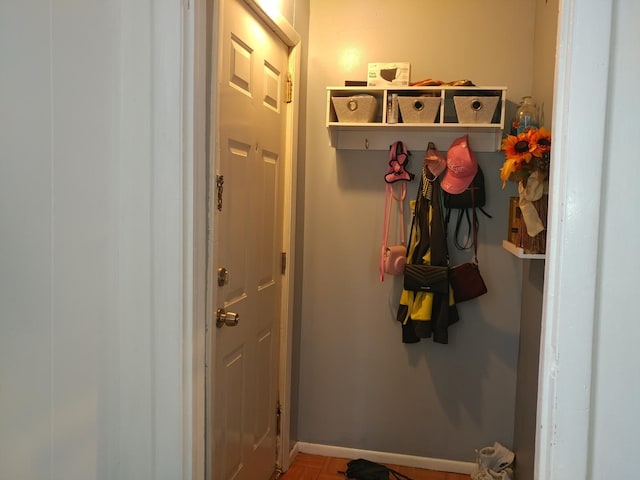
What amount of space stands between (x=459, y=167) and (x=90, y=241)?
1826mm

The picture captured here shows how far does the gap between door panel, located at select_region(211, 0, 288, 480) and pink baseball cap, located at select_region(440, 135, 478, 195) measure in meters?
0.81

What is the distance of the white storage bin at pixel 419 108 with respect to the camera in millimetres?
2336

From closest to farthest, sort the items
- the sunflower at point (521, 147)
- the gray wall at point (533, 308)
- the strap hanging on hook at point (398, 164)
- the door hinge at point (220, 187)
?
the door hinge at point (220, 187) < the sunflower at point (521, 147) < the gray wall at point (533, 308) < the strap hanging on hook at point (398, 164)

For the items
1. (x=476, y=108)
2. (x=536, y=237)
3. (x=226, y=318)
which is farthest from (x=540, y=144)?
(x=226, y=318)

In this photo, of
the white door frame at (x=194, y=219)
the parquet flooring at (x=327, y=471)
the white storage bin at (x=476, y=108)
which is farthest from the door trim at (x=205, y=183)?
the white storage bin at (x=476, y=108)

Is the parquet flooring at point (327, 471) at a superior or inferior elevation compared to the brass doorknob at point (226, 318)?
inferior

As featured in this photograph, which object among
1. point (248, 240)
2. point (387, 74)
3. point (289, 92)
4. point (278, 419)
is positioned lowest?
point (278, 419)

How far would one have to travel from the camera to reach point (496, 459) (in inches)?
95.6

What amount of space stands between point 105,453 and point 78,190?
569 mm

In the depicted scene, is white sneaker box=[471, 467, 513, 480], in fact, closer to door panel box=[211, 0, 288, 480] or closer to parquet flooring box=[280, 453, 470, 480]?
parquet flooring box=[280, 453, 470, 480]

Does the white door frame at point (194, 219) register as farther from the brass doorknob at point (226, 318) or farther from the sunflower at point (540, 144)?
the sunflower at point (540, 144)

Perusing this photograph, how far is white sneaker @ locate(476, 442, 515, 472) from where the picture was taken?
7.88ft

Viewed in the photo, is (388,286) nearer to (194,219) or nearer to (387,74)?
(387,74)

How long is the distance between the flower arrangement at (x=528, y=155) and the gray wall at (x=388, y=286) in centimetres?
70
